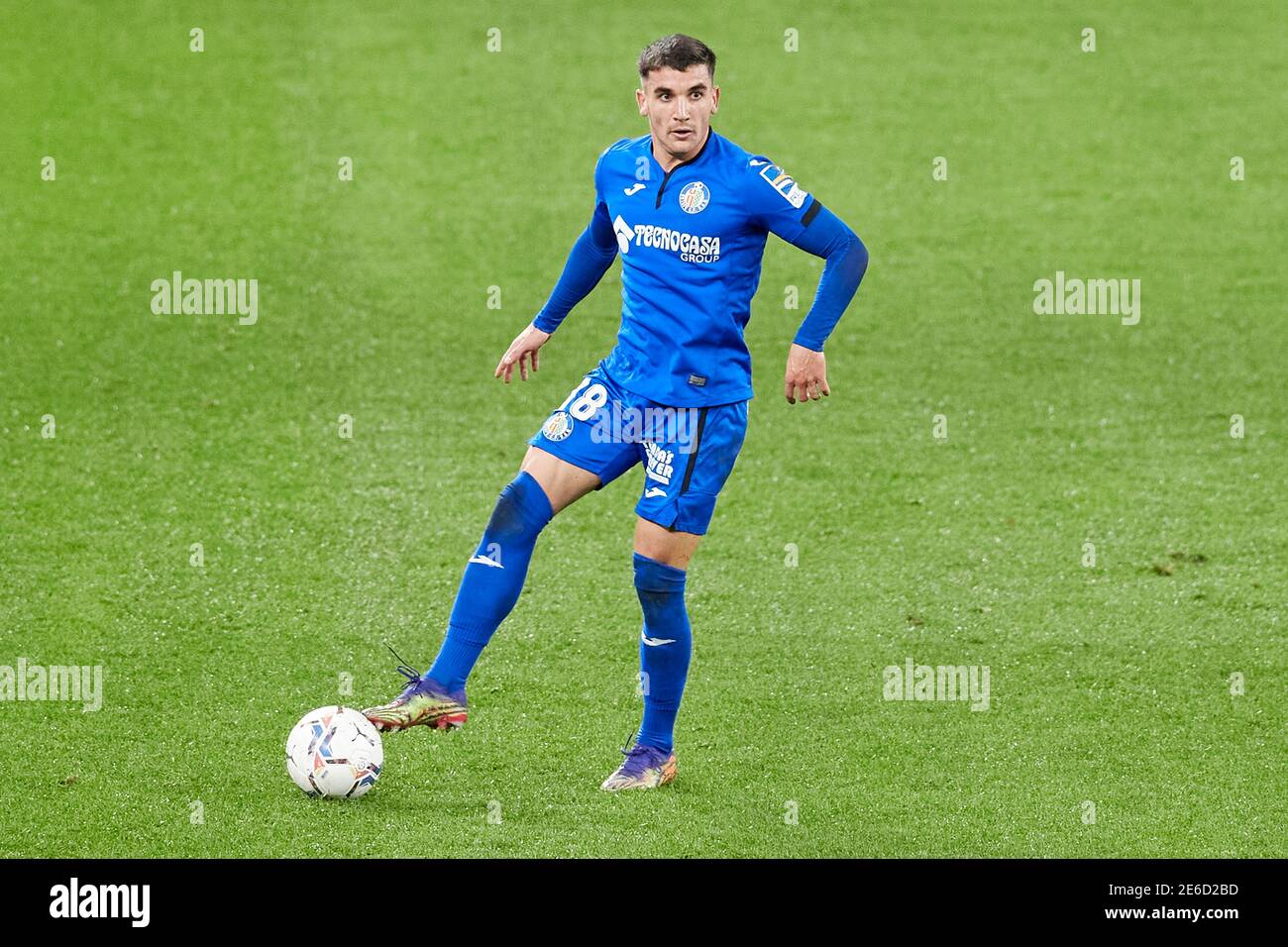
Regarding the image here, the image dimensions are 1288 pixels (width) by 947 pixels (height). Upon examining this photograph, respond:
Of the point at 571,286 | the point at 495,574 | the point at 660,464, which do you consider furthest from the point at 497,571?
the point at 571,286

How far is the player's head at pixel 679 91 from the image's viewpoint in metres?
6.43

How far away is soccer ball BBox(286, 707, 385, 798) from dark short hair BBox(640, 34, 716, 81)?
2570 mm

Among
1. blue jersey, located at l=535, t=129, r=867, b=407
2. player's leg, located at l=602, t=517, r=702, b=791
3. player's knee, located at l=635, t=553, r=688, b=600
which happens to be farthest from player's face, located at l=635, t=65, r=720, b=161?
player's knee, located at l=635, t=553, r=688, b=600

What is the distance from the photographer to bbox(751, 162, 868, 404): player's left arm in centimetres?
654

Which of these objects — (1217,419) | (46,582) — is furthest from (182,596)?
(1217,419)

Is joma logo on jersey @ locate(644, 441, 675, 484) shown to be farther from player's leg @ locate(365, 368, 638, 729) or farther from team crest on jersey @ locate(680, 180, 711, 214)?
team crest on jersey @ locate(680, 180, 711, 214)

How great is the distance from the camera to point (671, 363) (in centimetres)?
662

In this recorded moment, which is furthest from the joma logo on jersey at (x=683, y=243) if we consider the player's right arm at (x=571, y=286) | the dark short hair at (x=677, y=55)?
the dark short hair at (x=677, y=55)

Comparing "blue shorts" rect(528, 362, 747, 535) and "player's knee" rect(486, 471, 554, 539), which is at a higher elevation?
"blue shorts" rect(528, 362, 747, 535)

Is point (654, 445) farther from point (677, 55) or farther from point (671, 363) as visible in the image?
point (677, 55)

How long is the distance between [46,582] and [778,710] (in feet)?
12.7

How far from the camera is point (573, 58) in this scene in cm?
1802

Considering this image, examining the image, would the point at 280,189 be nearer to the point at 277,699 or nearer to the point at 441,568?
the point at 441,568

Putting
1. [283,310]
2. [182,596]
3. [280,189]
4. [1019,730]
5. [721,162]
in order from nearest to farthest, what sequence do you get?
1. [721,162]
2. [1019,730]
3. [182,596]
4. [283,310]
5. [280,189]
